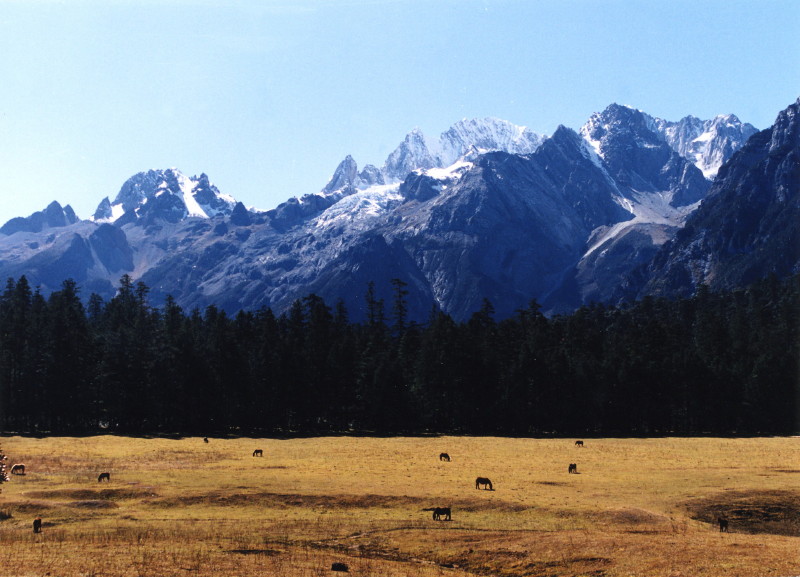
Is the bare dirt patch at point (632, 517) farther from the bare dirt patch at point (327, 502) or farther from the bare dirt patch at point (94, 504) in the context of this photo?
the bare dirt patch at point (94, 504)

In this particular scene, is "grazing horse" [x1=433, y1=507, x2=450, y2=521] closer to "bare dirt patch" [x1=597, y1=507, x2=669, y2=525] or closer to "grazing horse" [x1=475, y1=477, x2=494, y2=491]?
"bare dirt patch" [x1=597, y1=507, x2=669, y2=525]

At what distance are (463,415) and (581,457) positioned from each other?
44865mm

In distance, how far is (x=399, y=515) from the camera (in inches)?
1839

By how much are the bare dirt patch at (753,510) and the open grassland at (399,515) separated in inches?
6.0

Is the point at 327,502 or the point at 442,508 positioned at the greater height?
the point at 442,508

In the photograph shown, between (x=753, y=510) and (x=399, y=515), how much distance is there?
78.7 feet

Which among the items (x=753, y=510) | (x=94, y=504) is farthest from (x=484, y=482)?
(x=94, y=504)

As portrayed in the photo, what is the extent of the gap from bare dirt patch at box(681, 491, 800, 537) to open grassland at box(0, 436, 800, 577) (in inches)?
6.0

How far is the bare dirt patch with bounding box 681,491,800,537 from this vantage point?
4616 centimetres

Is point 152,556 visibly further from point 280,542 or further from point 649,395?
point 649,395

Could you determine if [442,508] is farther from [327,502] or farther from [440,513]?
[327,502]

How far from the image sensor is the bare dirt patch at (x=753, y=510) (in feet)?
151

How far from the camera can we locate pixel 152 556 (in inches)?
1366

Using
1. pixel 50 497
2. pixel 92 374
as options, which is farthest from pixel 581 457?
pixel 92 374
